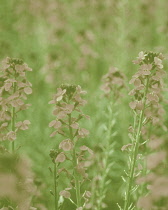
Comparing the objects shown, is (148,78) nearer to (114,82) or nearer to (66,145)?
(66,145)

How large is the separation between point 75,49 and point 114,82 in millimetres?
3832

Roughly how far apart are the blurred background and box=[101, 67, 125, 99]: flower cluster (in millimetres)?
1312

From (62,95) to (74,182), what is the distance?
0.45m

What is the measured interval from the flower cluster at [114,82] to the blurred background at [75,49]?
4.30ft

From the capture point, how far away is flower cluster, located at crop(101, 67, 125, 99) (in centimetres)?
243

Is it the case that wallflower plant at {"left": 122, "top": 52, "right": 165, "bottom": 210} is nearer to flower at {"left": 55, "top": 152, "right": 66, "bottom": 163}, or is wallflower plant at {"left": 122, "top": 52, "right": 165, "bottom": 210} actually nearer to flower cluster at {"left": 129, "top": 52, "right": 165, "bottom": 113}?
flower cluster at {"left": 129, "top": 52, "right": 165, "bottom": 113}

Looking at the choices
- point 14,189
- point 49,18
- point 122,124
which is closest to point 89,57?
point 122,124

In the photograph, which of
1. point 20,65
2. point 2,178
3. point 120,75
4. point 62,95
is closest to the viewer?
point 2,178

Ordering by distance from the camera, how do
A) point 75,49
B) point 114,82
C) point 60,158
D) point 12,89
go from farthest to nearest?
point 75,49 → point 114,82 → point 12,89 → point 60,158

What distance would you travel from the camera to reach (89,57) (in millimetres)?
4746

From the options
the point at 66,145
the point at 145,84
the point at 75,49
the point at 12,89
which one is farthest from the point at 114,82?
the point at 75,49

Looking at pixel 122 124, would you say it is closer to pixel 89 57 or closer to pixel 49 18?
pixel 89 57

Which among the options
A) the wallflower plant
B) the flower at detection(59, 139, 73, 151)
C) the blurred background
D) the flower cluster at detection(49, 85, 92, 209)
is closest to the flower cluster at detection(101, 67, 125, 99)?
the wallflower plant

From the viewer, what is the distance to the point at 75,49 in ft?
20.2
